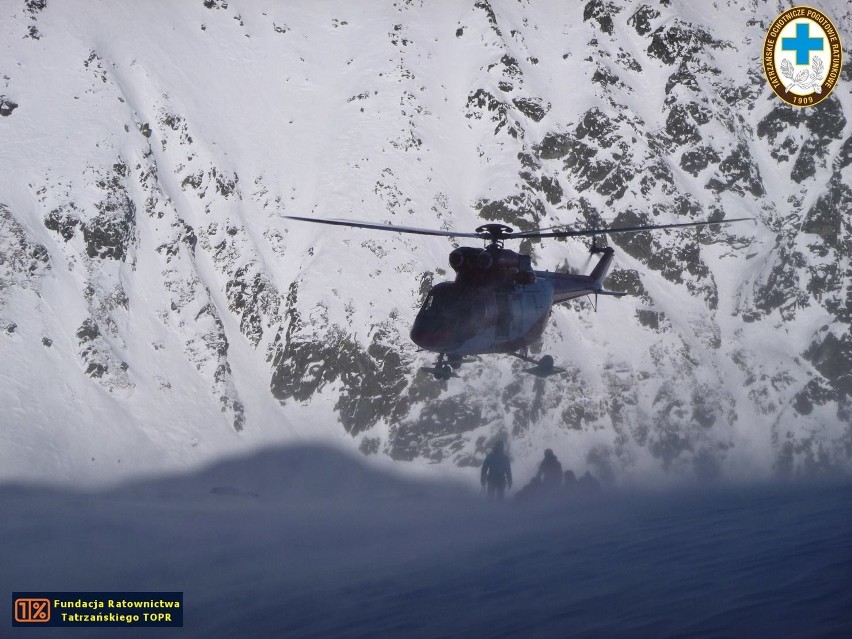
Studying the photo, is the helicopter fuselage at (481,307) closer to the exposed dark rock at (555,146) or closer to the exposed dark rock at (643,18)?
the exposed dark rock at (555,146)

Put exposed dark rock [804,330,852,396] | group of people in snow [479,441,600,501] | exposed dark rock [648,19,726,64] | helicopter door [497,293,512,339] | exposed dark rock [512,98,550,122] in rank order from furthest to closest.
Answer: exposed dark rock [648,19,726,64]
exposed dark rock [512,98,550,122]
exposed dark rock [804,330,852,396]
group of people in snow [479,441,600,501]
helicopter door [497,293,512,339]

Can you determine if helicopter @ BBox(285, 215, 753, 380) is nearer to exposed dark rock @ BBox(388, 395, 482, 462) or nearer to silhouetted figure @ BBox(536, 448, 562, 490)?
silhouetted figure @ BBox(536, 448, 562, 490)

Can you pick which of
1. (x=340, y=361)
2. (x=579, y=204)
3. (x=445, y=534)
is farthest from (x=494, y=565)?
(x=579, y=204)

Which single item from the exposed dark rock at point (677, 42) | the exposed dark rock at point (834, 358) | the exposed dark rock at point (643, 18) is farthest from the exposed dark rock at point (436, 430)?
the exposed dark rock at point (643, 18)

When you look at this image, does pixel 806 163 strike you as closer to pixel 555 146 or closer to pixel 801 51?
pixel 555 146

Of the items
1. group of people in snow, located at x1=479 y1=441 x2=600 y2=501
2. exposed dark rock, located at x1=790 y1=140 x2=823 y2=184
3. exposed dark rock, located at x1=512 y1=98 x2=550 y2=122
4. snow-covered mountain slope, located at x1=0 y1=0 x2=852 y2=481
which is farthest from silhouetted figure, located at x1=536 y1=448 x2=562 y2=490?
exposed dark rock, located at x1=790 y1=140 x2=823 y2=184

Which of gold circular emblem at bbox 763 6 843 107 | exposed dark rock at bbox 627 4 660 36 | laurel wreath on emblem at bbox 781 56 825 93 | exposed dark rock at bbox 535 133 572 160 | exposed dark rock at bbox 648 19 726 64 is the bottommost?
gold circular emblem at bbox 763 6 843 107
